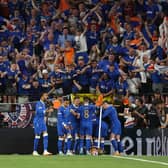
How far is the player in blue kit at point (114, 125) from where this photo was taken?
21000 mm

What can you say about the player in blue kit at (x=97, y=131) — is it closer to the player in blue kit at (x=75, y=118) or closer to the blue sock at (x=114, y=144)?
the blue sock at (x=114, y=144)

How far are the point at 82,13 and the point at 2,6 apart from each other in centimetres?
314

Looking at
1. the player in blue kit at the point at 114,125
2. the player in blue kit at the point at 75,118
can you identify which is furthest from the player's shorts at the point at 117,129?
the player in blue kit at the point at 75,118

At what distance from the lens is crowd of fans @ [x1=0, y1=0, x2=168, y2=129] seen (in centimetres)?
2248

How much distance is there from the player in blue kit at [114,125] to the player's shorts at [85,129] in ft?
2.07

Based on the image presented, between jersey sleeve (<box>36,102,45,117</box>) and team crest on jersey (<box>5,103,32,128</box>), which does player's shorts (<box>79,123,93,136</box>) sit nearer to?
jersey sleeve (<box>36,102,45,117</box>)

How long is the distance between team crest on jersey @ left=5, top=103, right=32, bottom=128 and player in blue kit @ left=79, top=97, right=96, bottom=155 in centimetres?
171

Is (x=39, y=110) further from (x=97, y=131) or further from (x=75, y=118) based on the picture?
(x=97, y=131)

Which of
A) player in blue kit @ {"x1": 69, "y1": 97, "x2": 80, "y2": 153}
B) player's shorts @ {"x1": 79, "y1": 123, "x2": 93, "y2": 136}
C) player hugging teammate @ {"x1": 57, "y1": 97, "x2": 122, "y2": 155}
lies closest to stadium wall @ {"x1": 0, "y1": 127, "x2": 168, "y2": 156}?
player hugging teammate @ {"x1": 57, "y1": 97, "x2": 122, "y2": 155}

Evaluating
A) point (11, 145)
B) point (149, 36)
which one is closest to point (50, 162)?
point (11, 145)

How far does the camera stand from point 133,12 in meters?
26.9

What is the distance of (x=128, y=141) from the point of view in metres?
21.9

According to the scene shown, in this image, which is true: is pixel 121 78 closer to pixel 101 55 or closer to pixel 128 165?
pixel 101 55

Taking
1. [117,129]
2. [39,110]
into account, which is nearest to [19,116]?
[39,110]
